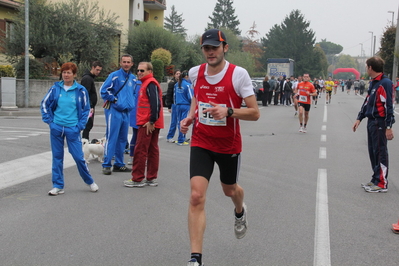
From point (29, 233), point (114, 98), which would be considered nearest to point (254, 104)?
point (29, 233)

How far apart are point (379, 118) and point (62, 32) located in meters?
20.6

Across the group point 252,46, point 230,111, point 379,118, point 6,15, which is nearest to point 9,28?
point 6,15

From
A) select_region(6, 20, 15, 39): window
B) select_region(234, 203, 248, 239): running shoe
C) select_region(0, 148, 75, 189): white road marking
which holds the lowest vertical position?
select_region(0, 148, 75, 189): white road marking

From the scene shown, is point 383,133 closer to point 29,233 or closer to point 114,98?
point 114,98

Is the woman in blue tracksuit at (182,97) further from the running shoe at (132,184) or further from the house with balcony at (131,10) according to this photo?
the house with balcony at (131,10)

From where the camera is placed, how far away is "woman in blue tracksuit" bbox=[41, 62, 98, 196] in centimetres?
658

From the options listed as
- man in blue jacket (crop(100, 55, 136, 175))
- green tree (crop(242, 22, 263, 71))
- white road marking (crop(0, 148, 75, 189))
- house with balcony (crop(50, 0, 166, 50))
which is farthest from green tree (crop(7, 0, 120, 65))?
green tree (crop(242, 22, 263, 71))

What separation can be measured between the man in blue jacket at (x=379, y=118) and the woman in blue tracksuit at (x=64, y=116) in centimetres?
401

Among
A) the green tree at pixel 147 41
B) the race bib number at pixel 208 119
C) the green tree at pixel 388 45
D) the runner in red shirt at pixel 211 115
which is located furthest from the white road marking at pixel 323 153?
the green tree at pixel 388 45

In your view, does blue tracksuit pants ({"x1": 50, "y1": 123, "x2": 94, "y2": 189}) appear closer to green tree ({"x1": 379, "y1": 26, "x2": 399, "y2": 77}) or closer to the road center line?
the road center line

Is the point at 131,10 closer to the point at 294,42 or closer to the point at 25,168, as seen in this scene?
the point at 25,168

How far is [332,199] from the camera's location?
264 inches

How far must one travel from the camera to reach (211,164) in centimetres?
431

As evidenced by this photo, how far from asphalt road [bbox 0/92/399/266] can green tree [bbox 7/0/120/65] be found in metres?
15.4
